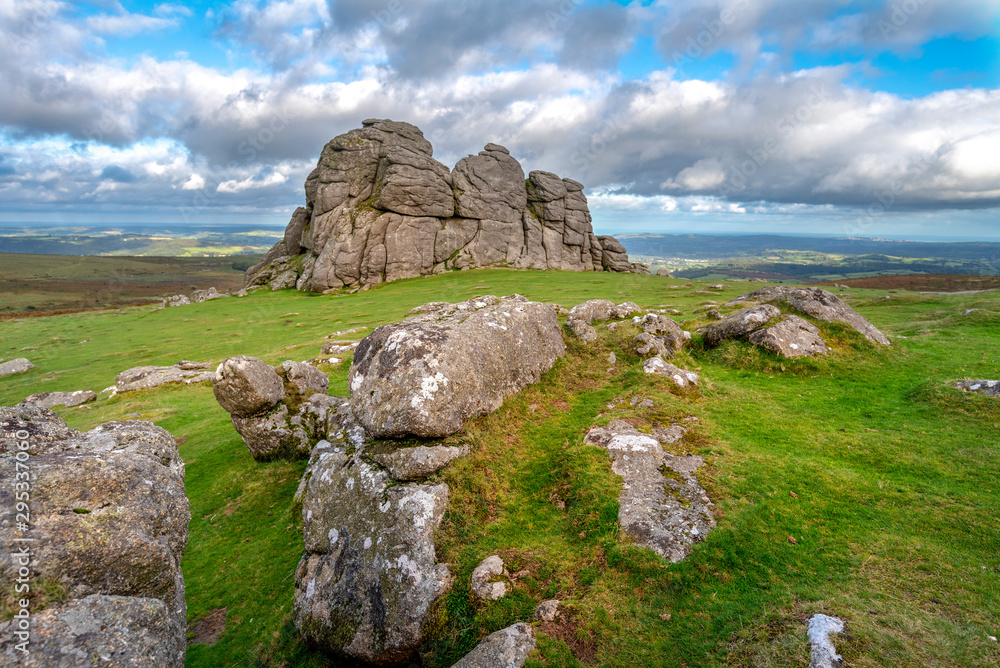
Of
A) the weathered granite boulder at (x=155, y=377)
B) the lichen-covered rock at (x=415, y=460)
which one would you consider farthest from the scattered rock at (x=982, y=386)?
the weathered granite boulder at (x=155, y=377)

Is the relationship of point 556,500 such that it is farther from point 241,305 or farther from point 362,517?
point 241,305

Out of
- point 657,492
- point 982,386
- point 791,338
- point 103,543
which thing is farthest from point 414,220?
point 103,543

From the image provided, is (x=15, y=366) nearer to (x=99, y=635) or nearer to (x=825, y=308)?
(x=99, y=635)

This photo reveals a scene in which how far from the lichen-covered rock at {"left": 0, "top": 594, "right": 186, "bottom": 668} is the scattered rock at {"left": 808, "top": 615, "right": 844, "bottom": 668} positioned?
32.3 ft

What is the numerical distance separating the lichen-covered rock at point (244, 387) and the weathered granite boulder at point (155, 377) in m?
16.9

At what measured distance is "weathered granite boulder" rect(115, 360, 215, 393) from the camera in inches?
1182

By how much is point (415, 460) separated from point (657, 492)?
618 cm

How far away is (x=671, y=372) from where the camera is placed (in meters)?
16.9

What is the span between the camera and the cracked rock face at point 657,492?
942 centimetres

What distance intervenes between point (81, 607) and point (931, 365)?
26725 millimetres

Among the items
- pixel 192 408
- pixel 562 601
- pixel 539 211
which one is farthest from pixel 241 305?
pixel 562 601

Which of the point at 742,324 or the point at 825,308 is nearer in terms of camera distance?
the point at 742,324

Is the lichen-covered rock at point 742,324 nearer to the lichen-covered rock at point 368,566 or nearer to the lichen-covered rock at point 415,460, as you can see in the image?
the lichen-covered rock at point 415,460

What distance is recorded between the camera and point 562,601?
8492 millimetres
